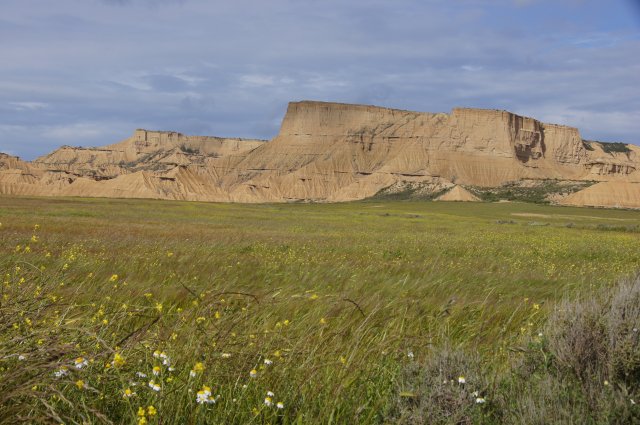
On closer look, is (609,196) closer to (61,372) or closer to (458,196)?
(458,196)

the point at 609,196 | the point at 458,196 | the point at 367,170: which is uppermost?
the point at 367,170

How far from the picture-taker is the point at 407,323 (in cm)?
645

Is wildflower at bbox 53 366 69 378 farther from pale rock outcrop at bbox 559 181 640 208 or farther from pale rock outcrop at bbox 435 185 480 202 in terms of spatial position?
pale rock outcrop at bbox 559 181 640 208

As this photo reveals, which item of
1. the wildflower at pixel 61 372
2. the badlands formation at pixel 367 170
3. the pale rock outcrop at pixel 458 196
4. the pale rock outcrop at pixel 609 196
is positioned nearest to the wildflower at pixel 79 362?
the wildflower at pixel 61 372

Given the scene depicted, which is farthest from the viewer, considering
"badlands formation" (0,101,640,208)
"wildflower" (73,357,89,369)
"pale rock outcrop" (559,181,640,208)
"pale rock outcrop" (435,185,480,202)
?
"badlands formation" (0,101,640,208)

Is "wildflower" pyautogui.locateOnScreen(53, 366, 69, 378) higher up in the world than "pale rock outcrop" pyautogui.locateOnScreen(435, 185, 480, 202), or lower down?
higher up

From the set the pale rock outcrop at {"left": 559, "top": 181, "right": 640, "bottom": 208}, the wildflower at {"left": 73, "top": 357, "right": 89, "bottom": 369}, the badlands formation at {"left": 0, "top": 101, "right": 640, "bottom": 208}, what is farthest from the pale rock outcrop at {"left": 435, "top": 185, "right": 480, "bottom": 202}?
the wildflower at {"left": 73, "top": 357, "right": 89, "bottom": 369}

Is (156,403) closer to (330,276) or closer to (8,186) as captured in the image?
(330,276)

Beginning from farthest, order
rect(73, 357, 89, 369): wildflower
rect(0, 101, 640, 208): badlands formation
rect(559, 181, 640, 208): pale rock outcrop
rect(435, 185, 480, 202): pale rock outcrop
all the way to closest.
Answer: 1. rect(0, 101, 640, 208): badlands formation
2. rect(435, 185, 480, 202): pale rock outcrop
3. rect(559, 181, 640, 208): pale rock outcrop
4. rect(73, 357, 89, 369): wildflower

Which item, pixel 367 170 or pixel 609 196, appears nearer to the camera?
pixel 609 196

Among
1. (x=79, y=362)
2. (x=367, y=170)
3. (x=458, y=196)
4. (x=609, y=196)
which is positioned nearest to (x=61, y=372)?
(x=79, y=362)

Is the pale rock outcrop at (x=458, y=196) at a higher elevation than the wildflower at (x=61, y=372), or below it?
below

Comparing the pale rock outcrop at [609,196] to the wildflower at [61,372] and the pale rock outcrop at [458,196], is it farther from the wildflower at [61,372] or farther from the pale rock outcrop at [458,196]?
the wildflower at [61,372]

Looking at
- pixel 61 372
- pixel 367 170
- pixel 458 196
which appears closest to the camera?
pixel 61 372
